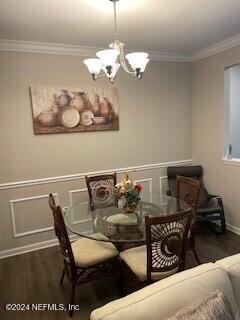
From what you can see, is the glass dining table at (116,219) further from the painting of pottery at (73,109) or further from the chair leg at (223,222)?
the painting of pottery at (73,109)

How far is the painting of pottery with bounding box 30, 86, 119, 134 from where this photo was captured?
3129 millimetres

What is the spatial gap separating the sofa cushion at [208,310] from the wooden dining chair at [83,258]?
1.18 m

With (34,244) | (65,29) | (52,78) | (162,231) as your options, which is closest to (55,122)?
(52,78)

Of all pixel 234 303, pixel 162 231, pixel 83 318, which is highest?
pixel 162 231

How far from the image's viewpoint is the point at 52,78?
3178 mm

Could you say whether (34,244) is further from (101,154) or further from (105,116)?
(105,116)

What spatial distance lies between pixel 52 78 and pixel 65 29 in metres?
0.69

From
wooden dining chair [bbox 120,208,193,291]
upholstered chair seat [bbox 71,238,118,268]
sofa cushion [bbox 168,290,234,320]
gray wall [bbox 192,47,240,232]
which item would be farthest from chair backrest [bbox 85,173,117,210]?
sofa cushion [bbox 168,290,234,320]

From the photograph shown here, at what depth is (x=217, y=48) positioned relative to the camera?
3428 mm

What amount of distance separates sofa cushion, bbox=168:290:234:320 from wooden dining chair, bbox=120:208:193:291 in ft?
2.20

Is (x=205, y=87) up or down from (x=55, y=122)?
up

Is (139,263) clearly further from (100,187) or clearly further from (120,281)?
(100,187)

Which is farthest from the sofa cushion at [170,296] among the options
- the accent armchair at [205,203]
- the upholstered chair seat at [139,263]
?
the accent armchair at [205,203]

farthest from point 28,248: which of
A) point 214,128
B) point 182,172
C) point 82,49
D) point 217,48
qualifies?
point 217,48
